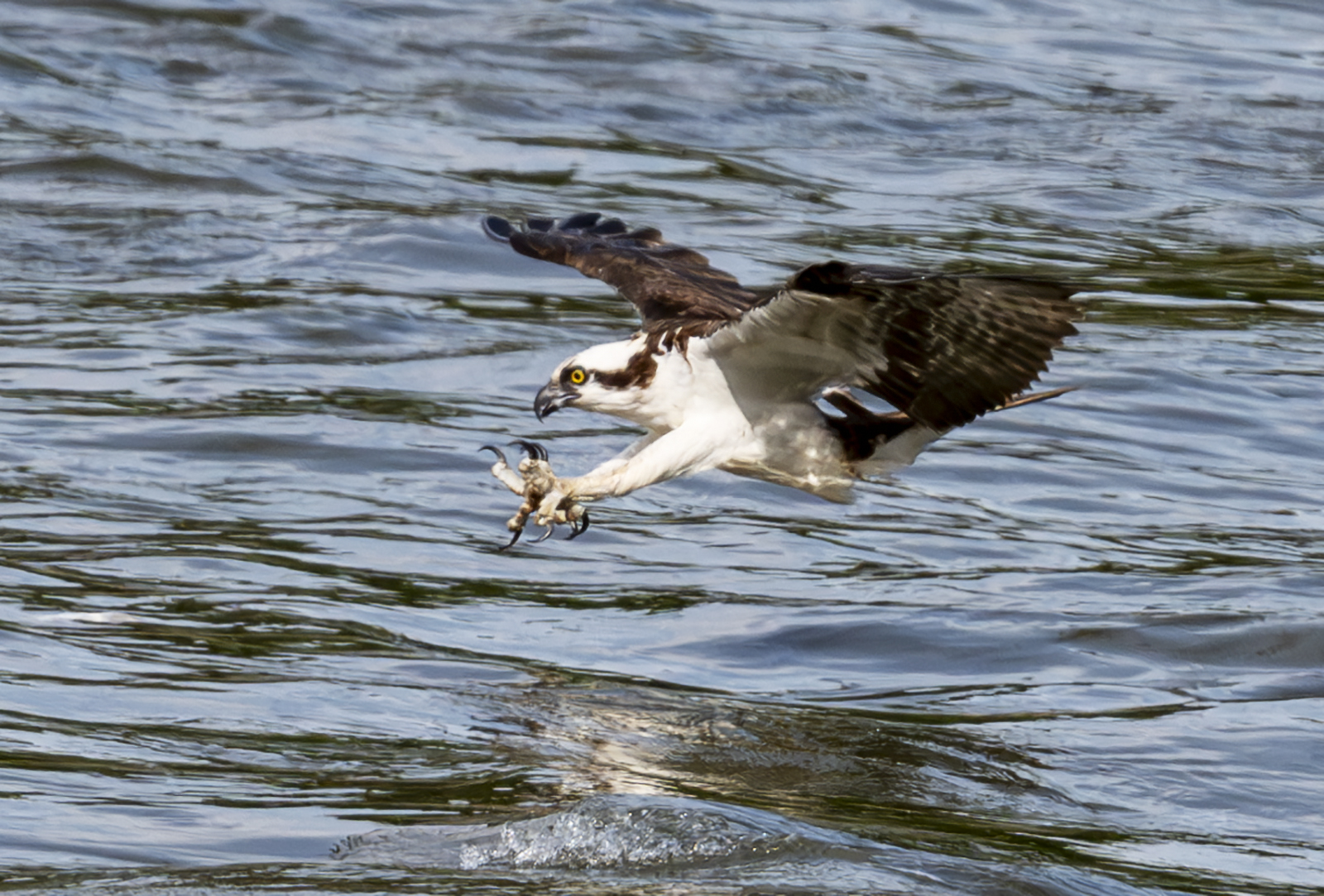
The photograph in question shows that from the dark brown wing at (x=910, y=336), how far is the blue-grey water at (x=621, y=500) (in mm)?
1112

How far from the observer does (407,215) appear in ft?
44.4

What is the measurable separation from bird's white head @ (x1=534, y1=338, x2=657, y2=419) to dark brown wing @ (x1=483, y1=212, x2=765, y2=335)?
172 millimetres

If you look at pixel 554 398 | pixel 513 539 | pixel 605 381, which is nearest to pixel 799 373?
pixel 605 381

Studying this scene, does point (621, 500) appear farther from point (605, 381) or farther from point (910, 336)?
point (910, 336)

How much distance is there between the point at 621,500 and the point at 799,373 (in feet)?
10.1

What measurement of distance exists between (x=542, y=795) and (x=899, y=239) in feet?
25.1

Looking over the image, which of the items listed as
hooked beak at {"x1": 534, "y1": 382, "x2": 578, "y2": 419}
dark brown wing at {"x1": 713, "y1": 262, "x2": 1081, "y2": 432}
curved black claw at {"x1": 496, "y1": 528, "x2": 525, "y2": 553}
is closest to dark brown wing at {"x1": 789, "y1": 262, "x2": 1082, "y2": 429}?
dark brown wing at {"x1": 713, "y1": 262, "x2": 1081, "y2": 432}

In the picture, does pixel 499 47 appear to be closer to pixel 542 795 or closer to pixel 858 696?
pixel 858 696

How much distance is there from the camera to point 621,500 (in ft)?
32.4

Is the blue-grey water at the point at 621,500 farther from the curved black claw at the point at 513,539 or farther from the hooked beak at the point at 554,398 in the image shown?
the hooked beak at the point at 554,398

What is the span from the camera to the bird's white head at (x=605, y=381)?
274 inches

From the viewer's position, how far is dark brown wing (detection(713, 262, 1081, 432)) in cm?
586

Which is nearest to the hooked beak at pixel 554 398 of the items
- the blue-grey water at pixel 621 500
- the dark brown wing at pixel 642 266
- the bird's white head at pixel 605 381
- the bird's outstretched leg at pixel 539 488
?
the bird's white head at pixel 605 381

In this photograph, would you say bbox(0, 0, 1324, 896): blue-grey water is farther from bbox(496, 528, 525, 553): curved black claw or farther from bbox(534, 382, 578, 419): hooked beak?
bbox(534, 382, 578, 419): hooked beak
